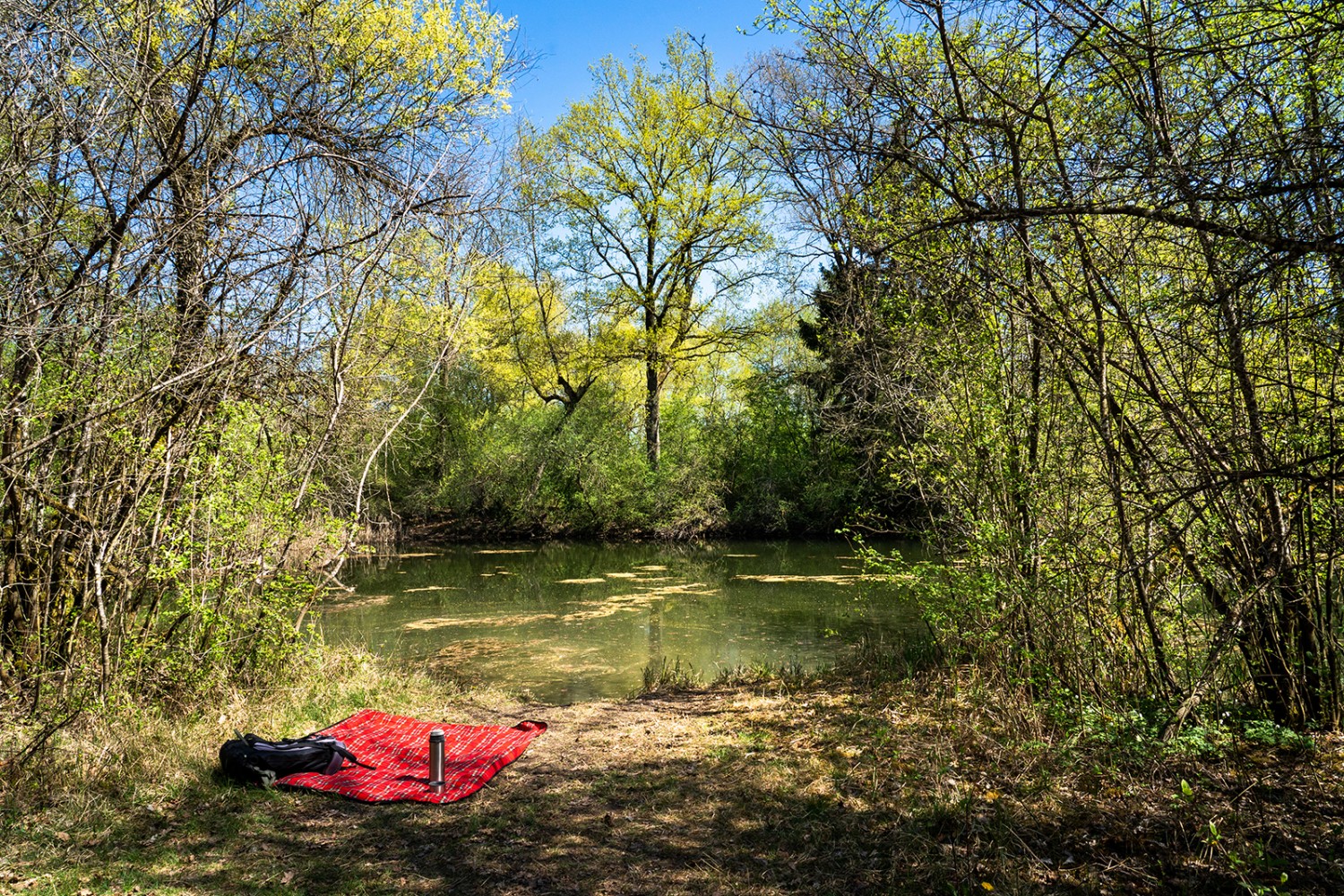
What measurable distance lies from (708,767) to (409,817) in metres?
1.72

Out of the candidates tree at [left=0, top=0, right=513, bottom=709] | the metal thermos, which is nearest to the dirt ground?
the metal thermos

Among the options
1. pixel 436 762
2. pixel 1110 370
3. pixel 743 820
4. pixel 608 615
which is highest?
pixel 1110 370

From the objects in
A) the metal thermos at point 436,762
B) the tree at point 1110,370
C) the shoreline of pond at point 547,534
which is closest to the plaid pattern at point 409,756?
the metal thermos at point 436,762

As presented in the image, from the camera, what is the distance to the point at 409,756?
5.07 metres

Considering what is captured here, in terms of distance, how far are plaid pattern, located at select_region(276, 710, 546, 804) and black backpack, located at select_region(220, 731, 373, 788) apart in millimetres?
51

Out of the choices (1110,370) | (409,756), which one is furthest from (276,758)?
(1110,370)

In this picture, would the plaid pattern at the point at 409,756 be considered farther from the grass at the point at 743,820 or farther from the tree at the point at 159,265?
the tree at the point at 159,265

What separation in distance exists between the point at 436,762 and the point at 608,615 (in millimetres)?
7331

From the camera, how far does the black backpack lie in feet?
14.8

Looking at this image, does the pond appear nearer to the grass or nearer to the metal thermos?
the grass

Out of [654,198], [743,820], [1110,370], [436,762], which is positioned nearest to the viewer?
[743,820]

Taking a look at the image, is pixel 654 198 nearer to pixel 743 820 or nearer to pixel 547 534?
pixel 547 534

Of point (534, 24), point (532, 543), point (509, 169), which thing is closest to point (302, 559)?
point (509, 169)

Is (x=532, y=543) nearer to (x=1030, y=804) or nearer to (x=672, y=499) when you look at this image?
(x=672, y=499)
